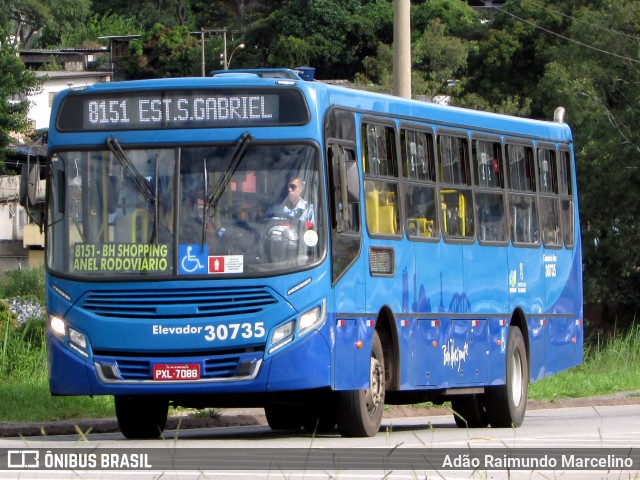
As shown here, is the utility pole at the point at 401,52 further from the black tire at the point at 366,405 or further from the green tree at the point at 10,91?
the green tree at the point at 10,91

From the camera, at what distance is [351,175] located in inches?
492

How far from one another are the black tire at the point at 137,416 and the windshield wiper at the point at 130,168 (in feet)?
6.49

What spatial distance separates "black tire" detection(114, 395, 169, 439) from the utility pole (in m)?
6.43

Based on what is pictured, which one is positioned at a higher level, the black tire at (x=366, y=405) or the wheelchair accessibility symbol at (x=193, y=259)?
the wheelchair accessibility symbol at (x=193, y=259)

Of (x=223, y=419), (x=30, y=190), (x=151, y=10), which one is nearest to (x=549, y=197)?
(x=223, y=419)

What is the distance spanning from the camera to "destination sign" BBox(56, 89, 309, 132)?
12.5m

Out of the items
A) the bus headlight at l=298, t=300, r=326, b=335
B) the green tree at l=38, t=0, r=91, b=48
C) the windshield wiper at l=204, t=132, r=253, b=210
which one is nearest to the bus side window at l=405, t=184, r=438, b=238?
the bus headlight at l=298, t=300, r=326, b=335

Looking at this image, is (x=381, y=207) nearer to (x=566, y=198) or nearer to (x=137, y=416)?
(x=137, y=416)

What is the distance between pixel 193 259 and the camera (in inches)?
479

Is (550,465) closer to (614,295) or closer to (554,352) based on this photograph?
(554,352)

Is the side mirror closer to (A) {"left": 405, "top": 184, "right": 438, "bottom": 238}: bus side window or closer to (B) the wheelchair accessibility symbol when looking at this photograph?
(B) the wheelchair accessibility symbol

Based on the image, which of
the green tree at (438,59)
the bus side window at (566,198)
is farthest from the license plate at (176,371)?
the green tree at (438,59)

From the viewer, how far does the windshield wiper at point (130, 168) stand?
12359 mm

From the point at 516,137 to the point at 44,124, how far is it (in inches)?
3275
